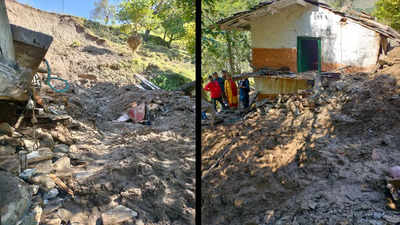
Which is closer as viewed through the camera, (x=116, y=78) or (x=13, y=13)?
(x=13, y=13)

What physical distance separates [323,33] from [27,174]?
3.61 metres

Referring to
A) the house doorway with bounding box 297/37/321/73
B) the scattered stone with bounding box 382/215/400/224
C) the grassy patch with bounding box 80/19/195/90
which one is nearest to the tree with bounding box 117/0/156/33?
the grassy patch with bounding box 80/19/195/90

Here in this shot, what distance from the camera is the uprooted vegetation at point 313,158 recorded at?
162 centimetres

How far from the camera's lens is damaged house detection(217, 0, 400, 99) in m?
3.26

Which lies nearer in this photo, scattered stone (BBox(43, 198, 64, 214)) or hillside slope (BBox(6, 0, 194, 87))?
scattered stone (BBox(43, 198, 64, 214))

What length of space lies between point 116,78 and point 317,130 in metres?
2.18

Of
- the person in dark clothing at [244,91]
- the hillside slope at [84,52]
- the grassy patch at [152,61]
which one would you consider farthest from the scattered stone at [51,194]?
the person in dark clothing at [244,91]

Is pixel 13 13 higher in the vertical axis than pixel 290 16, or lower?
lower

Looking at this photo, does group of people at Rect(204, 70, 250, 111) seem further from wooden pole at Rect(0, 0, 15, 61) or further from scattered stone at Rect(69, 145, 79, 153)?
wooden pole at Rect(0, 0, 15, 61)

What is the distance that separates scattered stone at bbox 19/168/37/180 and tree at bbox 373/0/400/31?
357cm

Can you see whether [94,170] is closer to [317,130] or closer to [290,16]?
[317,130]

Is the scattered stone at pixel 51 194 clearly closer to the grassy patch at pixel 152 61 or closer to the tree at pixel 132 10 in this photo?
the grassy patch at pixel 152 61

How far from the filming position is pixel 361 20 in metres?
3.22

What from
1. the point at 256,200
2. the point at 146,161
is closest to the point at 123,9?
the point at 146,161
